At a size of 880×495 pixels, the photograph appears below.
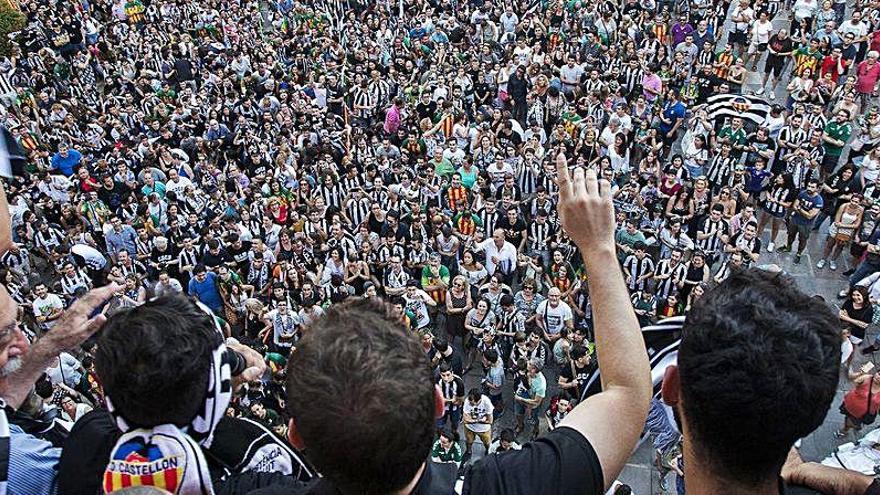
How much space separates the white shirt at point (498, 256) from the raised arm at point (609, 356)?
8397 mm

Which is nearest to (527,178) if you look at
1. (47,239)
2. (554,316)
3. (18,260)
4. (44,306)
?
(554,316)

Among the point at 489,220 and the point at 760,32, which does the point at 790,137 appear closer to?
the point at 760,32

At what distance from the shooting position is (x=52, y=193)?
12859 millimetres

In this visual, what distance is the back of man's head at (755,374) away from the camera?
1.67 m

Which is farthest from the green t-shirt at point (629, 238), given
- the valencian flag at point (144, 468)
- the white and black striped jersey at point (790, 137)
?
the valencian flag at point (144, 468)

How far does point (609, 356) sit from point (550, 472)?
1.11ft

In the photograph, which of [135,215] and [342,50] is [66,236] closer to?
[135,215]

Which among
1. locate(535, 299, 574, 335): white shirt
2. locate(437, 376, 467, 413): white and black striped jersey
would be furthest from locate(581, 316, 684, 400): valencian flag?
locate(535, 299, 574, 335): white shirt

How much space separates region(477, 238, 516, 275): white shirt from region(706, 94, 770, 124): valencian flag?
17.0ft

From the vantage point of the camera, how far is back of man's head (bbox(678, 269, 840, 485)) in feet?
5.48

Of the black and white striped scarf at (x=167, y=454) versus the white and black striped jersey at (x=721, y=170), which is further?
the white and black striped jersey at (x=721, y=170)

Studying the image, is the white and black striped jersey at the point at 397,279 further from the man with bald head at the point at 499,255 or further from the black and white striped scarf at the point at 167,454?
the black and white striped scarf at the point at 167,454

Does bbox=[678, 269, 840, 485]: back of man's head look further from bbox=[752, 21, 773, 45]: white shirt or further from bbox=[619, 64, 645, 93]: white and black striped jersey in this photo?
bbox=[752, 21, 773, 45]: white shirt

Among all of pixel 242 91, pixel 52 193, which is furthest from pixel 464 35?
pixel 52 193
